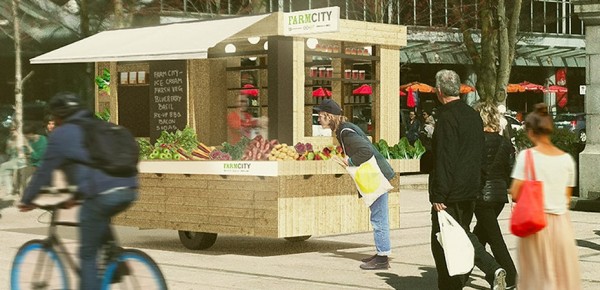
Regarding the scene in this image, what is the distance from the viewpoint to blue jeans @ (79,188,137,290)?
26.0ft

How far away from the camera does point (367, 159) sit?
1266 cm

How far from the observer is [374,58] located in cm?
1611

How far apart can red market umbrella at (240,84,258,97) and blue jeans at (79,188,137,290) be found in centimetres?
892

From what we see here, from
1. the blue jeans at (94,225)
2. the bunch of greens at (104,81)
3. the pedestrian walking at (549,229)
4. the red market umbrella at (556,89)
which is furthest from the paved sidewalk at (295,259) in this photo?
the red market umbrella at (556,89)

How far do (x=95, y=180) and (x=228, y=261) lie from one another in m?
5.60

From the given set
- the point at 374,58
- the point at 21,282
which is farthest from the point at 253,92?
the point at 21,282

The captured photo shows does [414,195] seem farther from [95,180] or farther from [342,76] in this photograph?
[95,180]

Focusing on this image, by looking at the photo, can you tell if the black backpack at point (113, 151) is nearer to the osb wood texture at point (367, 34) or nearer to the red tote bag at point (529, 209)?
the red tote bag at point (529, 209)

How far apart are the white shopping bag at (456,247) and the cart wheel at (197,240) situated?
18.1 feet

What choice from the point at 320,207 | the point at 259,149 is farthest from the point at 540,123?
the point at 259,149

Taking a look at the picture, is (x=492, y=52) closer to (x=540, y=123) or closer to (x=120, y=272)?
(x=540, y=123)

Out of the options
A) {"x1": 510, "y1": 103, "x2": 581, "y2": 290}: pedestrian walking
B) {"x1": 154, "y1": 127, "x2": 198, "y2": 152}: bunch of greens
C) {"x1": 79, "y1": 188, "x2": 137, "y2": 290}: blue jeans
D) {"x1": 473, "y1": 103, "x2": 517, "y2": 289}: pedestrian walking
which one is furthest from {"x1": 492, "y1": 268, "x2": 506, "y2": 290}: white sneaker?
{"x1": 154, "y1": 127, "x2": 198, "y2": 152}: bunch of greens

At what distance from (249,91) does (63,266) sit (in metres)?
8.76

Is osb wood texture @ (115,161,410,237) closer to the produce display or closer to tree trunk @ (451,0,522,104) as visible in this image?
the produce display
